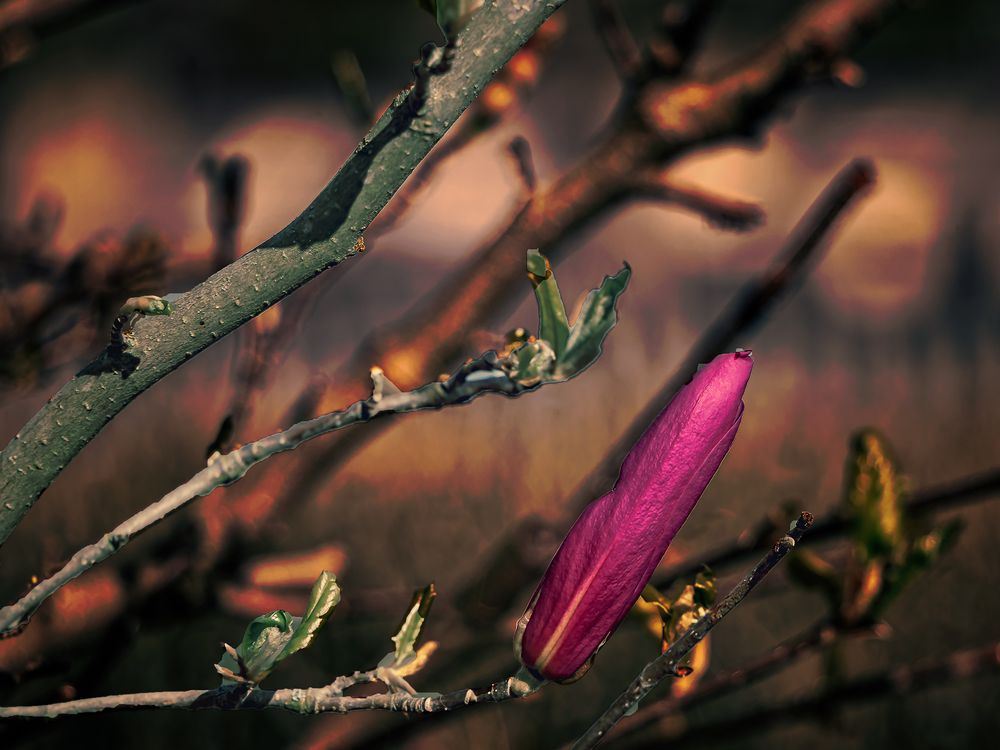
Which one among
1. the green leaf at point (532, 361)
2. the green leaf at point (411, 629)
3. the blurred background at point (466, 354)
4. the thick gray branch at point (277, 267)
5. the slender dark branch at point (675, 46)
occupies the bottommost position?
the blurred background at point (466, 354)

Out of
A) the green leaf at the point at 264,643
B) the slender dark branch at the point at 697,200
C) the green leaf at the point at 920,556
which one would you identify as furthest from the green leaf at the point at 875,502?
the green leaf at the point at 264,643

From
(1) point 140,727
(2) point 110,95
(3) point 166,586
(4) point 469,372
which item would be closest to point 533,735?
(1) point 140,727

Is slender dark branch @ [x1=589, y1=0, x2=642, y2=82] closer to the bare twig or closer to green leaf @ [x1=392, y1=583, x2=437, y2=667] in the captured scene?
the bare twig

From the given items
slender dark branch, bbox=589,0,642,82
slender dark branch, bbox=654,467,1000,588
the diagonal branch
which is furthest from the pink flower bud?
slender dark branch, bbox=589,0,642,82

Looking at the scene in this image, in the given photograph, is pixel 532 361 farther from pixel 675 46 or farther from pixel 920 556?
pixel 675 46

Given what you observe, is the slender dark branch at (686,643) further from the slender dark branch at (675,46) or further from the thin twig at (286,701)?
the slender dark branch at (675,46)

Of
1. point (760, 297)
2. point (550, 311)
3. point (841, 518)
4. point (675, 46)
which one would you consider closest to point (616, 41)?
point (675, 46)
